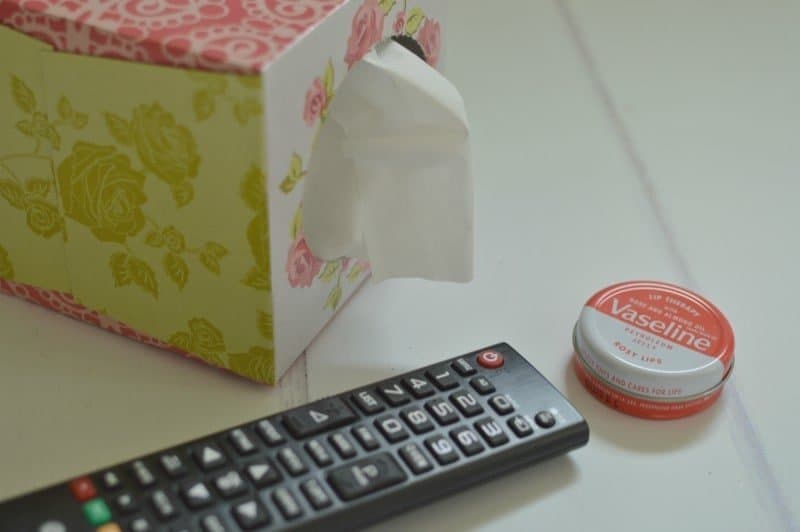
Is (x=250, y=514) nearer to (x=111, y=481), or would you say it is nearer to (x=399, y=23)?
(x=111, y=481)

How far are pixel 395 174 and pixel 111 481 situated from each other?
0.57 feet

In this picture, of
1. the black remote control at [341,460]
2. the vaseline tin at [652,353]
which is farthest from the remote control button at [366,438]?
the vaseline tin at [652,353]

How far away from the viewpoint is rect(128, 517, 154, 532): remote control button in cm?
36

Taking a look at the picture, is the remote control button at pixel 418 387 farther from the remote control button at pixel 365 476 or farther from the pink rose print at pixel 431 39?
the pink rose print at pixel 431 39

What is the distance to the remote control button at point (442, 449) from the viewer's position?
402mm

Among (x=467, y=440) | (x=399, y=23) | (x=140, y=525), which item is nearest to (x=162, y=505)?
(x=140, y=525)

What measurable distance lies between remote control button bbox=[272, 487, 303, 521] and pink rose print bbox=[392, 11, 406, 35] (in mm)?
Answer: 207

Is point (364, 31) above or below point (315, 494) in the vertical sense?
above

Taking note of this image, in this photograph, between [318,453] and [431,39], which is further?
[431,39]

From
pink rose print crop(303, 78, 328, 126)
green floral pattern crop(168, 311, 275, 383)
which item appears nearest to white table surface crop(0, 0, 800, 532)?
green floral pattern crop(168, 311, 275, 383)

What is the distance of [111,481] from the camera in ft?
1.24

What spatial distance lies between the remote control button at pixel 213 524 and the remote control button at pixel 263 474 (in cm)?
2

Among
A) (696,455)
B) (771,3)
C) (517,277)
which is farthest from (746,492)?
(771,3)

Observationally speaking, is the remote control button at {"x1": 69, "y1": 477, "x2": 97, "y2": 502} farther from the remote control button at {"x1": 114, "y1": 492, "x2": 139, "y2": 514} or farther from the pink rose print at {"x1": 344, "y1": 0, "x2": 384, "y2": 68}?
the pink rose print at {"x1": 344, "y1": 0, "x2": 384, "y2": 68}
